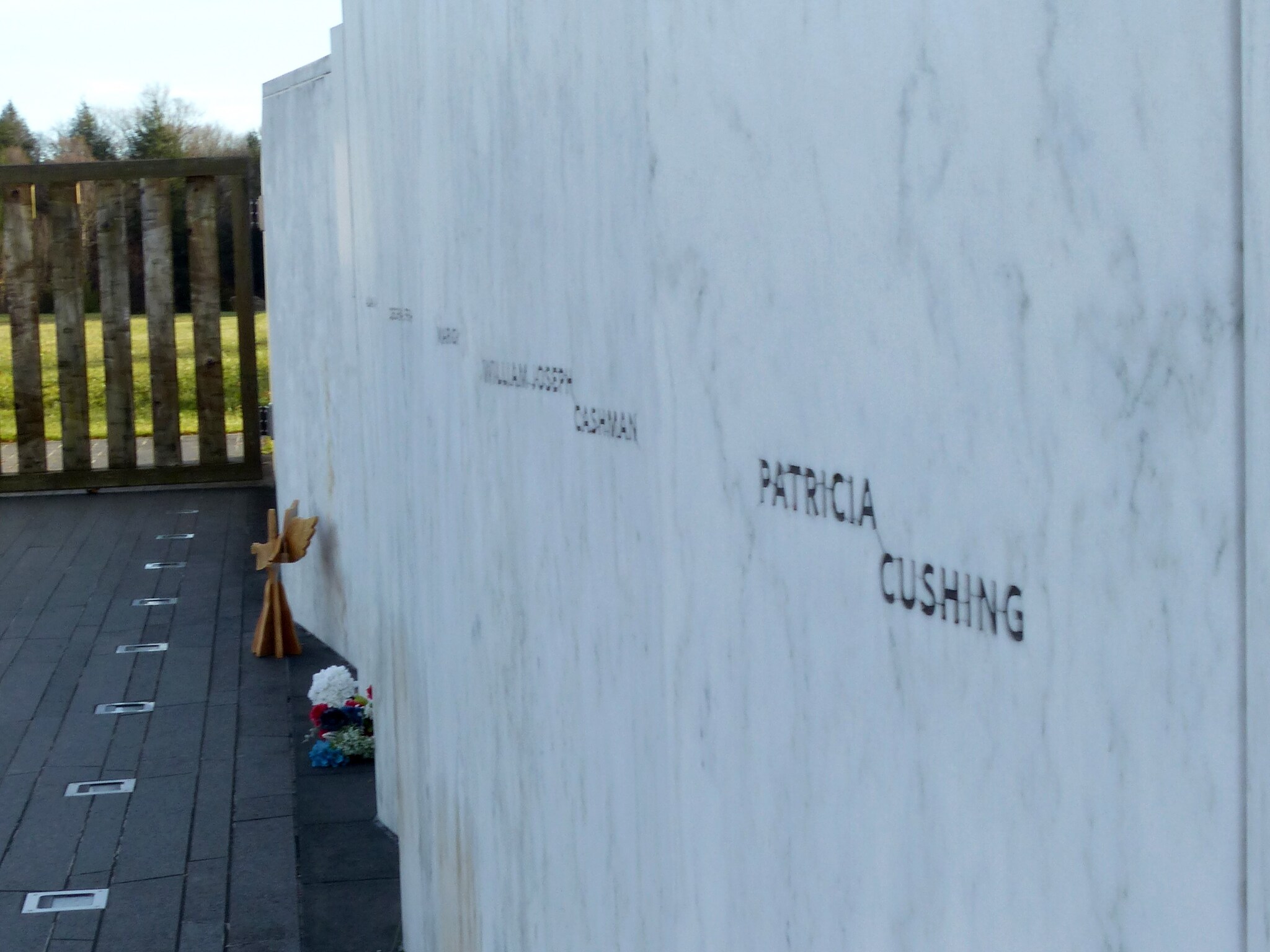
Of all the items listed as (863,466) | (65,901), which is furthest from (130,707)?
(863,466)

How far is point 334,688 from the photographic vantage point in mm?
6117

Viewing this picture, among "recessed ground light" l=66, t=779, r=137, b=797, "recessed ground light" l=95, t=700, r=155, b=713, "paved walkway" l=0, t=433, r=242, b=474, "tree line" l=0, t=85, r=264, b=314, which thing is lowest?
"recessed ground light" l=66, t=779, r=137, b=797

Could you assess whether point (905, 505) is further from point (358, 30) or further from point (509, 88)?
point (358, 30)

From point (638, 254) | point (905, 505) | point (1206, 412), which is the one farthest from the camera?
point (638, 254)

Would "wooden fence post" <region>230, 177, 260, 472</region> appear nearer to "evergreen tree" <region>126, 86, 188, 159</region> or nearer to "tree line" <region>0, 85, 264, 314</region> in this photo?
"tree line" <region>0, 85, 264, 314</region>

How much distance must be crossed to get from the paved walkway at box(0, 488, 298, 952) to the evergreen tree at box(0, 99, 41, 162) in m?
Result: 23.1

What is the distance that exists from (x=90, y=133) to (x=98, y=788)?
2819 cm

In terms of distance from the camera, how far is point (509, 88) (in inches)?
109

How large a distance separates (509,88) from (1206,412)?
6.43 feet

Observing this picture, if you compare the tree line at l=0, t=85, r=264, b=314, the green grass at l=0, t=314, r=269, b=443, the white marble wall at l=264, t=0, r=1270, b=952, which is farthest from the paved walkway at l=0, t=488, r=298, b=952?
the tree line at l=0, t=85, r=264, b=314

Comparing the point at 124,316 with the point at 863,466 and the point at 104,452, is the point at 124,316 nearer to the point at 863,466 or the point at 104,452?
the point at 104,452

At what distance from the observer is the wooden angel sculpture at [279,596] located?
7.28m

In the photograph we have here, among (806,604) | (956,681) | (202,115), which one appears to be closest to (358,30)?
(806,604)

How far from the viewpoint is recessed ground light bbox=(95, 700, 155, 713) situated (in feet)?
21.1
